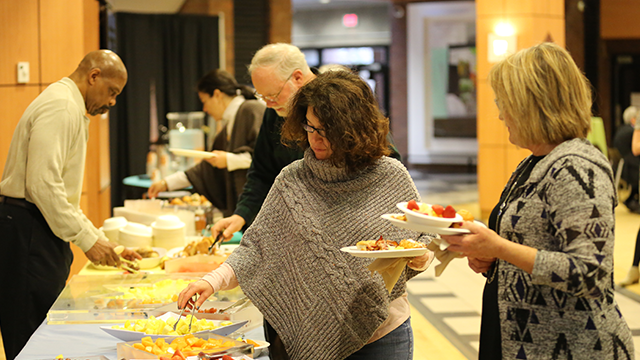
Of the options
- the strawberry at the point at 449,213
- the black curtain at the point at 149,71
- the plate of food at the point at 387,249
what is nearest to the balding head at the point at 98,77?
the plate of food at the point at 387,249

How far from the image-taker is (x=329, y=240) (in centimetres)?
173

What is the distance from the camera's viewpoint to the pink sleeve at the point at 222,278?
174cm

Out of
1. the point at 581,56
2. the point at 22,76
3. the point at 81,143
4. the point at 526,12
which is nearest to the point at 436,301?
the point at 81,143

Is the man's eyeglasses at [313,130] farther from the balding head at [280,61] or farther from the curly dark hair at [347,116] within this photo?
the balding head at [280,61]

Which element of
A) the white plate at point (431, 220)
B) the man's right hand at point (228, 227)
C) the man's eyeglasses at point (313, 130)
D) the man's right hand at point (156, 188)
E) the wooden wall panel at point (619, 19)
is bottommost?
the man's right hand at point (228, 227)

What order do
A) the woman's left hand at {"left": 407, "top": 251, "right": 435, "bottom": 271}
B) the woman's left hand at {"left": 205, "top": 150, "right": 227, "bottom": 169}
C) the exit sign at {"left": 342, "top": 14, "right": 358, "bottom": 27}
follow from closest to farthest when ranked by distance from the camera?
the woman's left hand at {"left": 407, "top": 251, "right": 435, "bottom": 271} → the woman's left hand at {"left": 205, "top": 150, "right": 227, "bottom": 169} → the exit sign at {"left": 342, "top": 14, "right": 358, "bottom": 27}

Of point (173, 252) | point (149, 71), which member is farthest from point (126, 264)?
point (149, 71)

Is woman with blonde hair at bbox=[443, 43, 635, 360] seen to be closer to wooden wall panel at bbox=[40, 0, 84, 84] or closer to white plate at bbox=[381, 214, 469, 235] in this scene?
white plate at bbox=[381, 214, 469, 235]

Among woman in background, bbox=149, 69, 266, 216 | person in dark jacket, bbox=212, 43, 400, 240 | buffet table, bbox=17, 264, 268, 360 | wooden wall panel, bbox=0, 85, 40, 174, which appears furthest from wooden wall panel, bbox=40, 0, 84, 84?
buffet table, bbox=17, 264, 268, 360

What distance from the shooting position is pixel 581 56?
1318 cm

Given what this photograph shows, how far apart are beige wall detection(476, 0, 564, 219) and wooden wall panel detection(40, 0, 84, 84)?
17.8 ft

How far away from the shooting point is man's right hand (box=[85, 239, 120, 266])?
8.35ft

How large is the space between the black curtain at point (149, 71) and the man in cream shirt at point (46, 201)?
476 centimetres

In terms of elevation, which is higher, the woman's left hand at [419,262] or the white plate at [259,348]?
the woman's left hand at [419,262]
